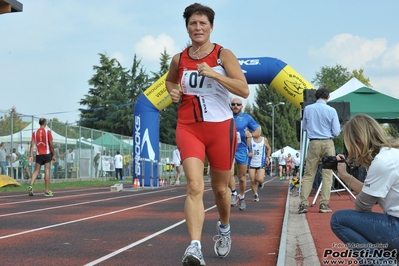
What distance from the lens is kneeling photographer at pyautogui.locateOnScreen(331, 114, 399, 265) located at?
4.46 m

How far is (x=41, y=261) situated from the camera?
6305mm

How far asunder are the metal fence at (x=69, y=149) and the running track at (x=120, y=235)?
12351mm

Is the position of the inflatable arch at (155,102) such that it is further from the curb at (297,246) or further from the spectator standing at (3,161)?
the curb at (297,246)

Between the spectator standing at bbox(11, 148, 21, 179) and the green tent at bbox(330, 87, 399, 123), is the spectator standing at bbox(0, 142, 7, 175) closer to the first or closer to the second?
the spectator standing at bbox(11, 148, 21, 179)

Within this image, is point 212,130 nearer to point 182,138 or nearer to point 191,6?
point 182,138

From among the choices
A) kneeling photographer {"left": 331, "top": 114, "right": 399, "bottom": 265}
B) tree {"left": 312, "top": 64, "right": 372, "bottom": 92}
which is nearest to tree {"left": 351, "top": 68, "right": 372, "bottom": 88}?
tree {"left": 312, "top": 64, "right": 372, "bottom": 92}

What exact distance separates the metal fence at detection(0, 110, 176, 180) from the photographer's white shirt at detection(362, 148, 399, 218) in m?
19.7

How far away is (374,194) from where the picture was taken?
14.8 ft

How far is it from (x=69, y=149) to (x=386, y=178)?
2943 centimetres

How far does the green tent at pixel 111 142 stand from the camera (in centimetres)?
3875

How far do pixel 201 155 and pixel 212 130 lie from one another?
0.25 m

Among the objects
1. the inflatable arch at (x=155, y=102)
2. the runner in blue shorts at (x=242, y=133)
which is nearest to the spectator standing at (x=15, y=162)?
the inflatable arch at (x=155, y=102)

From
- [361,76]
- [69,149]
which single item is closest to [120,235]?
[69,149]

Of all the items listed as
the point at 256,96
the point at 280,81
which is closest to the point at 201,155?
the point at 280,81
